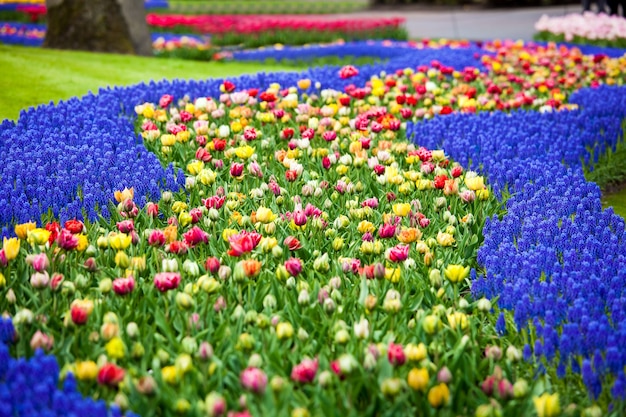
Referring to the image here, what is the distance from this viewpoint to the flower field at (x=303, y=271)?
9.16 ft

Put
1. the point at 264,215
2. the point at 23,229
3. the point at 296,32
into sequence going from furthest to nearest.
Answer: the point at 296,32 → the point at 264,215 → the point at 23,229

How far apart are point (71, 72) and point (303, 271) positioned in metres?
7.14

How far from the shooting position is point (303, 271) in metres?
3.91

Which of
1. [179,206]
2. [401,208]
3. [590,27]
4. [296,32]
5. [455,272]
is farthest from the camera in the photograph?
[296,32]

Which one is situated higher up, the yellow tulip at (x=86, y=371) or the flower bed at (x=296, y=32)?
the flower bed at (x=296, y=32)

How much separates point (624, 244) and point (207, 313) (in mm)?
2193

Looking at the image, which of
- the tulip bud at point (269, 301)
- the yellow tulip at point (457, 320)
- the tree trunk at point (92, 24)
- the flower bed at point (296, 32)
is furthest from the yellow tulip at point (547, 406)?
the flower bed at point (296, 32)

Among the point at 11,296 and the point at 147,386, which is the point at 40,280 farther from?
the point at 147,386

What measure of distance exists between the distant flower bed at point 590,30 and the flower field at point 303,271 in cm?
883

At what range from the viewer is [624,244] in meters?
4.09

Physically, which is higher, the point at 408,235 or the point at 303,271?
the point at 408,235

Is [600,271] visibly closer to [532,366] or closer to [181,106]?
[532,366]

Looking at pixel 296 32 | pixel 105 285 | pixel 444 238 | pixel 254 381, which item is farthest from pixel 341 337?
pixel 296 32

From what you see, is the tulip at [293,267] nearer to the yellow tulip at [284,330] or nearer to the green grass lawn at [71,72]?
the yellow tulip at [284,330]
